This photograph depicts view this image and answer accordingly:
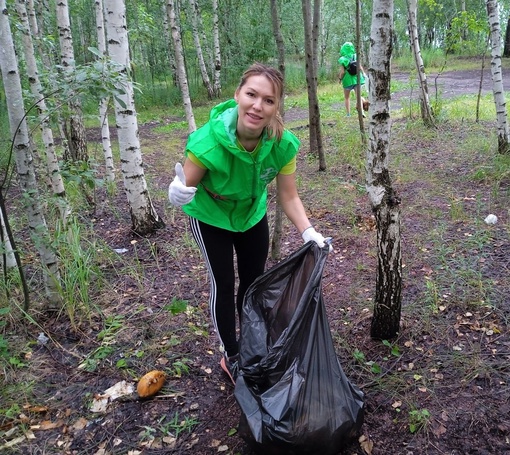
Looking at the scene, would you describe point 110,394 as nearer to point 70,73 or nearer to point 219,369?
Answer: point 219,369

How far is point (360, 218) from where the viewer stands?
4.18 m

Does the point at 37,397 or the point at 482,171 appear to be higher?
the point at 482,171

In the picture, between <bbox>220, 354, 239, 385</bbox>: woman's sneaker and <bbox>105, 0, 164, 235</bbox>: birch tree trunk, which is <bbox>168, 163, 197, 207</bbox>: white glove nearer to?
<bbox>220, 354, 239, 385</bbox>: woman's sneaker

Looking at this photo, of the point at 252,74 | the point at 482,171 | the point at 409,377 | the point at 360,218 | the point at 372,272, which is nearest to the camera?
the point at 252,74

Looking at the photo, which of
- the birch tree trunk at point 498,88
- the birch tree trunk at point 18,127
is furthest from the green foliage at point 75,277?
the birch tree trunk at point 498,88

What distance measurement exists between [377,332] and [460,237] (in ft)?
5.36

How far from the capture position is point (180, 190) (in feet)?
5.99

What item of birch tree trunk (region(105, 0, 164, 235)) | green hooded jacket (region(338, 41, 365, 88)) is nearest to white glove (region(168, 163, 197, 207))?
birch tree trunk (region(105, 0, 164, 235))

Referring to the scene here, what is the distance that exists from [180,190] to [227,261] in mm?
475

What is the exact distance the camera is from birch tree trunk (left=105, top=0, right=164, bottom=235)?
3775mm

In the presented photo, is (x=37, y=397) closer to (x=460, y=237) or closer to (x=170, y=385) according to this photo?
(x=170, y=385)

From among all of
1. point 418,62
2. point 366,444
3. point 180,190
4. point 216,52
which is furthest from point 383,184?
point 216,52

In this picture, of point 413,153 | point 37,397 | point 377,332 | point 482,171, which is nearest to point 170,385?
point 37,397

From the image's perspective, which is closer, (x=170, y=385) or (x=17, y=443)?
(x=17, y=443)
